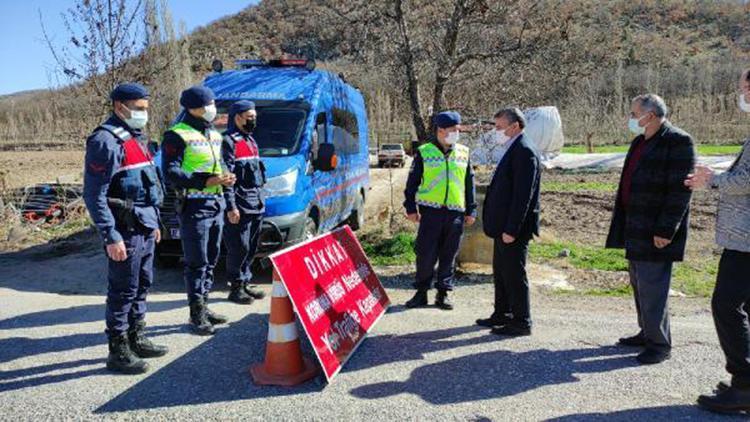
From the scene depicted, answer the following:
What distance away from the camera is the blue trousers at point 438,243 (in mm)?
5594

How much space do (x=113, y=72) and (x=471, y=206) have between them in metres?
7.55

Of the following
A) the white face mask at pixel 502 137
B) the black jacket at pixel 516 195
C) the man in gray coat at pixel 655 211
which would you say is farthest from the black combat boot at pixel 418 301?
the man in gray coat at pixel 655 211

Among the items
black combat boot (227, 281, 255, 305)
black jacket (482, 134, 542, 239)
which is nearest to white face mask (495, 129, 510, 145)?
black jacket (482, 134, 542, 239)

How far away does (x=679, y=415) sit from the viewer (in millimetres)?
3418

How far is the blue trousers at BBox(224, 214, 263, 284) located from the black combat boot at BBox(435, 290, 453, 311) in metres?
2.12

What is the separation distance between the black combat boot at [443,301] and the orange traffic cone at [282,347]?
2.06 metres

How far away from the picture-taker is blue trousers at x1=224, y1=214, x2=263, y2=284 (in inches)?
227

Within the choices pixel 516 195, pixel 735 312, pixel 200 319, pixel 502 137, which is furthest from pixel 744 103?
pixel 200 319

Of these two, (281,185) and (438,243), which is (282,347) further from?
(281,185)

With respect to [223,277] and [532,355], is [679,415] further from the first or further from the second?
[223,277]

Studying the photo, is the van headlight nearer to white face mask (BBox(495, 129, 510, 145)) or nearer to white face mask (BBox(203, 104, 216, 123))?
white face mask (BBox(203, 104, 216, 123))

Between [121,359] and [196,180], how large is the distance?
158 centimetres

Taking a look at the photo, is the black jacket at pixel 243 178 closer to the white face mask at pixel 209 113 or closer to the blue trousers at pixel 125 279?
the white face mask at pixel 209 113

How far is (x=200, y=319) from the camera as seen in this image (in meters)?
4.88
